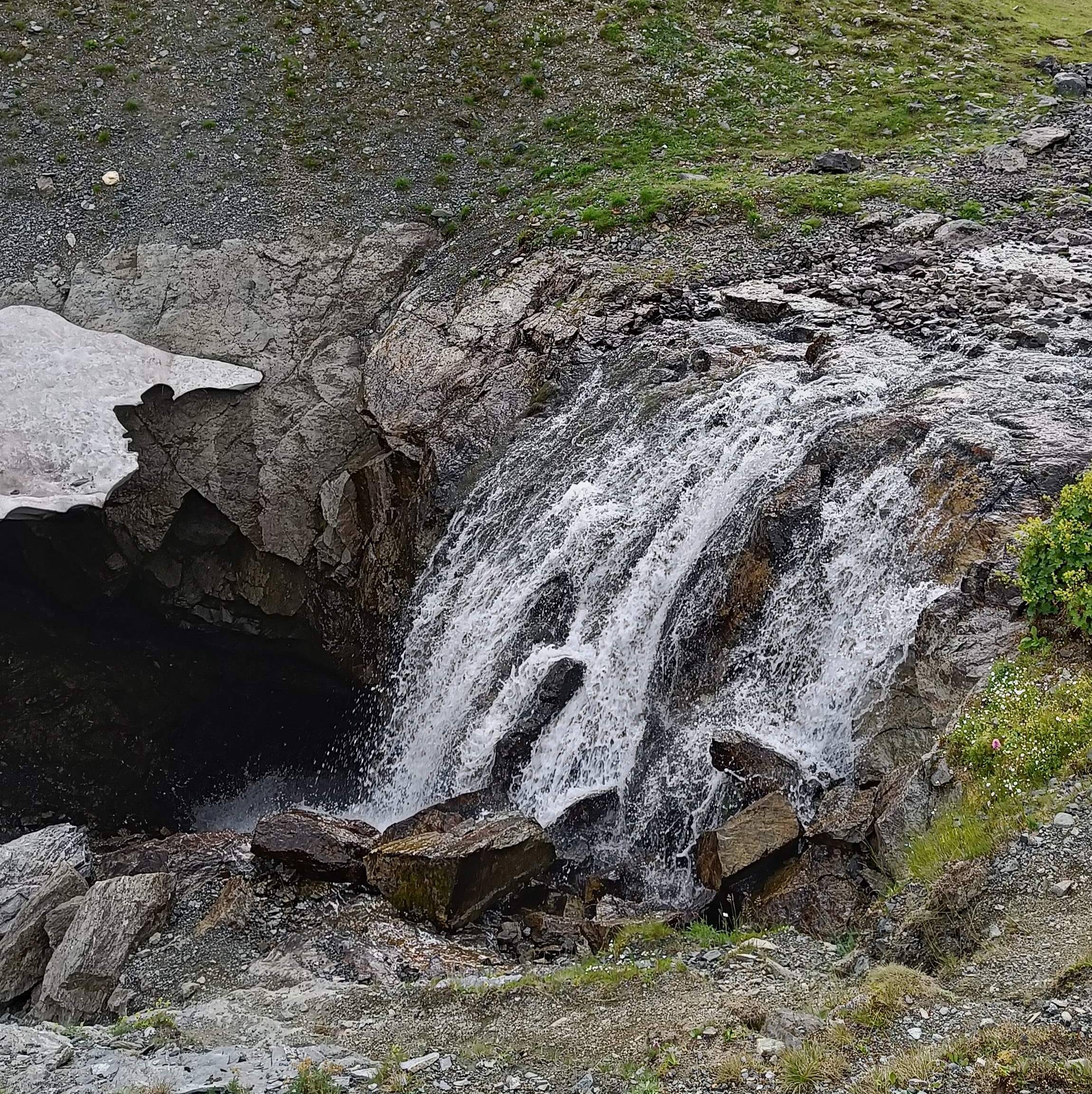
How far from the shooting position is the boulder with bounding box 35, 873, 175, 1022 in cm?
1151

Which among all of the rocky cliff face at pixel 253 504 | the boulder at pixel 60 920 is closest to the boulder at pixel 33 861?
the boulder at pixel 60 920

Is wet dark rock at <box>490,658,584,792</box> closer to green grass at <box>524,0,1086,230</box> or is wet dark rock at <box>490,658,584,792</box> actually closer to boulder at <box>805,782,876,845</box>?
boulder at <box>805,782,876,845</box>

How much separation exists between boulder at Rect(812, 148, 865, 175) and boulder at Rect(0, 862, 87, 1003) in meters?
22.5

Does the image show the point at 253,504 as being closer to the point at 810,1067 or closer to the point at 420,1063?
the point at 420,1063

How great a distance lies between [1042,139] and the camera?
76.6 ft

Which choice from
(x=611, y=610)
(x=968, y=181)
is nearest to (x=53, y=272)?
(x=611, y=610)

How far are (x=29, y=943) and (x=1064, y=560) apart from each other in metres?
13.4

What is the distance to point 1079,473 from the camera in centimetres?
1291

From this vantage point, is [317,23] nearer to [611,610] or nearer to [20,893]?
[611,610]

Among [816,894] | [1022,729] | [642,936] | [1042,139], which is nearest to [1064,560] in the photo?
[1022,729]

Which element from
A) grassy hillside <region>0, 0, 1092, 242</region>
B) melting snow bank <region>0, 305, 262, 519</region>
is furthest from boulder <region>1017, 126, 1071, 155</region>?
melting snow bank <region>0, 305, 262, 519</region>

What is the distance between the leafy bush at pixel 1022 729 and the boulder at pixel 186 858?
999 centimetres

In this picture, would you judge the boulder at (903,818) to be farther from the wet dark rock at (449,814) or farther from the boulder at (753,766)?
the wet dark rock at (449,814)

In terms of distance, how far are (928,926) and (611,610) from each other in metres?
8.14
